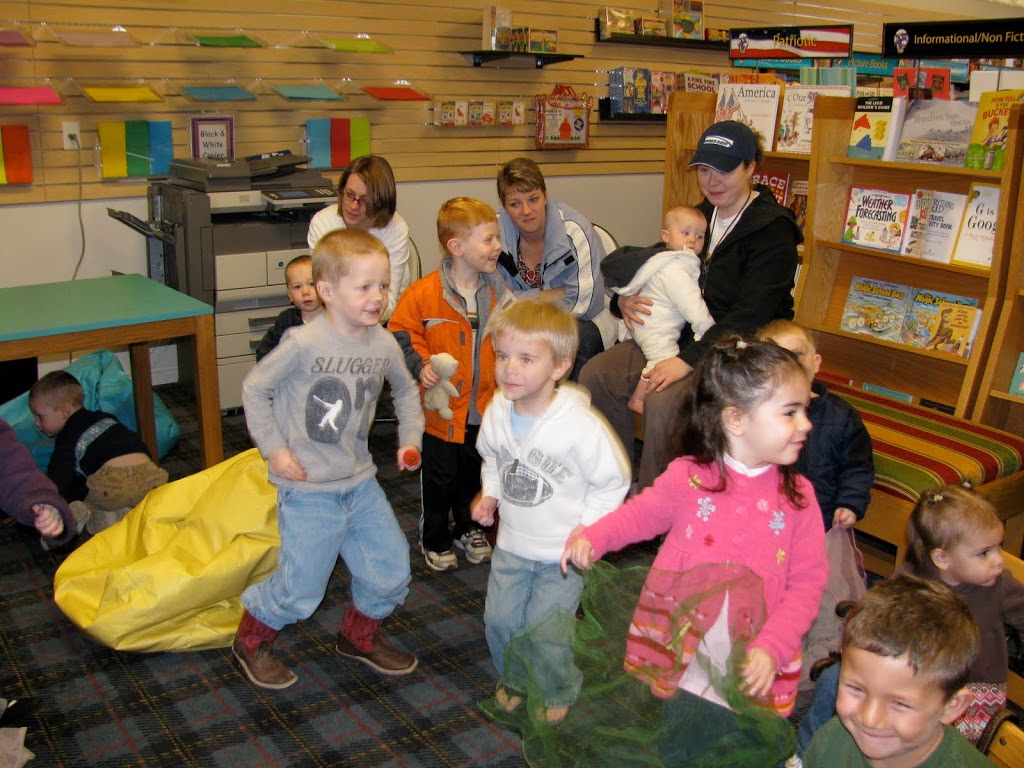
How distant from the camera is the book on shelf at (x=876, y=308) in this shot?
13.7 feet

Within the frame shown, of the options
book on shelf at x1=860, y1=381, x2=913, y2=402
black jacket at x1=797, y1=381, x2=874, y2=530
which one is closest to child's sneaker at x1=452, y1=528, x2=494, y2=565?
black jacket at x1=797, y1=381, x2=874, y2=530

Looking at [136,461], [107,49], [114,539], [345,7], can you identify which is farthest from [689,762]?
[345,7]

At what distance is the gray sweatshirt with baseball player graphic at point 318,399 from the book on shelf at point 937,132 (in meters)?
2.50

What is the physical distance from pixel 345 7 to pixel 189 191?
5.40 ft

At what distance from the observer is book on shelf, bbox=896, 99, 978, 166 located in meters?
3.82

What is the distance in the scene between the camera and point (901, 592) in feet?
5.48

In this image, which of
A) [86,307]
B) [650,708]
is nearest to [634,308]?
[650,708]

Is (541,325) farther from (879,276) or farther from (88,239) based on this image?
(88,239)

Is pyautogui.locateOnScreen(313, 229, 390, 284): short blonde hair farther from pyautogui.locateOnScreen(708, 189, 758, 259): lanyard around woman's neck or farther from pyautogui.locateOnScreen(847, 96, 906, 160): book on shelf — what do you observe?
pyautogui.locateOnScreen(847, 96, 906, 160): book on shelf

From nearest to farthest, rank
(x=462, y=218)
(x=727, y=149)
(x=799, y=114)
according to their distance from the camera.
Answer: (x=462, y=218) → (x=727, y=149) → (x=799, y=114)

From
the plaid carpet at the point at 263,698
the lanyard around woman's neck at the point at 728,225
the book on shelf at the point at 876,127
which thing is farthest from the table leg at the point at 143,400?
the book on shelf at the point at 876,127

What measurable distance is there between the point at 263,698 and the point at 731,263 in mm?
2059

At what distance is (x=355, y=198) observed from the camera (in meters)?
4.07

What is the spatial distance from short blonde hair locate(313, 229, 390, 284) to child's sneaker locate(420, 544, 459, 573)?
1.30m
